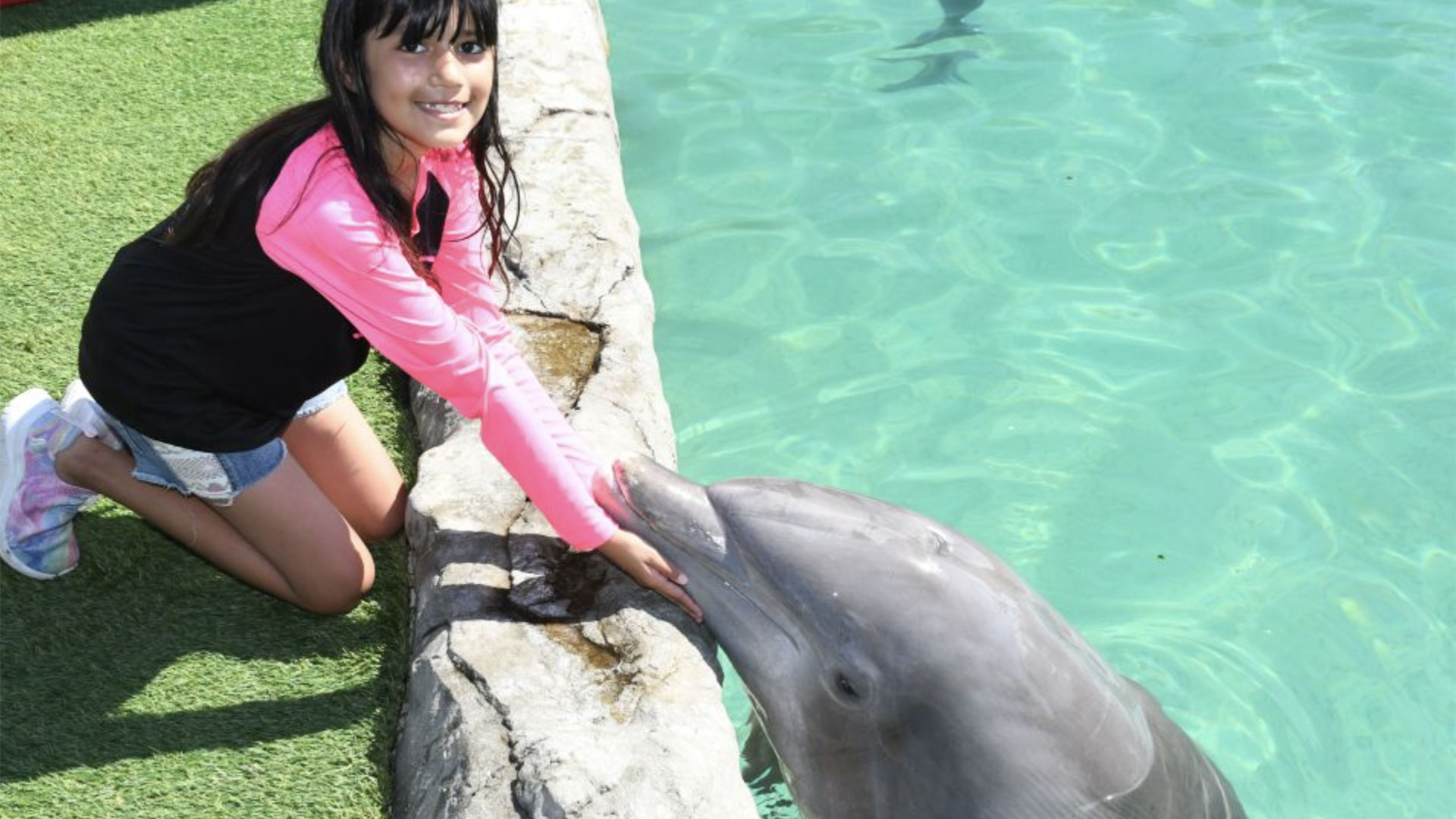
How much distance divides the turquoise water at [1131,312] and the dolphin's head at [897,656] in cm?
131

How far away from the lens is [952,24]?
7242mm

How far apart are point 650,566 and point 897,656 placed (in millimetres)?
565

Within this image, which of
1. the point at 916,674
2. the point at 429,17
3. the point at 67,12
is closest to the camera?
the point at 916,674

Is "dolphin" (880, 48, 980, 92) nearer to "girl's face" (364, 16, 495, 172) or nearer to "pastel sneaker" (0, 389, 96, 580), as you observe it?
"girl's face" (364, 16, 495, 172)

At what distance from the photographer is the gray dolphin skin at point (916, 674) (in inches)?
105

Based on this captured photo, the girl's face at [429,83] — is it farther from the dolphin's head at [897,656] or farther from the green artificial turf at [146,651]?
the green artificial turf at [146,651]

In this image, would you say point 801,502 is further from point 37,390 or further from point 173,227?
point 37,390

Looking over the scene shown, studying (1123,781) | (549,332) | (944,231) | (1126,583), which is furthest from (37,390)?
(944,231)

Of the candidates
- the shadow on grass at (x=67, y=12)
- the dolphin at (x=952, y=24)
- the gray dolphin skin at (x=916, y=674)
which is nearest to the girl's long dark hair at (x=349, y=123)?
the gray dolphin skin at (x=916, y=674)

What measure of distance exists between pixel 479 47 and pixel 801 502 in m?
1.04

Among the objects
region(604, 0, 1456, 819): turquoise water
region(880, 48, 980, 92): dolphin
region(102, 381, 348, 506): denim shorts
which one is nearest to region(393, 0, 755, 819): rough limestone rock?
region(102, 381, 348, 506): denim shorts

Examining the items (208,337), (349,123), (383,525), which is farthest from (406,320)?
(383,525)

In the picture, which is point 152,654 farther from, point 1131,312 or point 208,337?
point 1131,312

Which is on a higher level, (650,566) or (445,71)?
(445,71)
